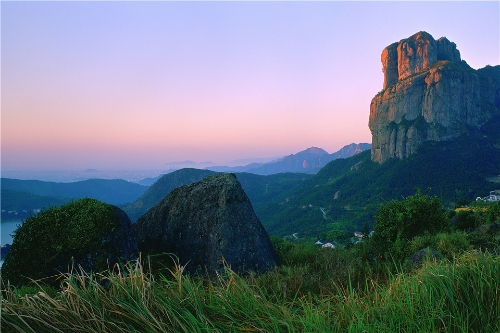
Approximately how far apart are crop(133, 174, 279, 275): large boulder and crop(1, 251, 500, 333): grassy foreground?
5376 mm

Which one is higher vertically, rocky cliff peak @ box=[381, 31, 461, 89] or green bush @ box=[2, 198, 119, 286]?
rocky cliff peak @ box=[381, 31, 461, 89]

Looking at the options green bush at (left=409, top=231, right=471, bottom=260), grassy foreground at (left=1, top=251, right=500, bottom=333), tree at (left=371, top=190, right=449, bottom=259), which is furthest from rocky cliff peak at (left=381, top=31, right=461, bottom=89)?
grassy foreground at (left=1, top=251, right=500, bottom=333)

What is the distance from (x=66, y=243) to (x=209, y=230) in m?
3.62

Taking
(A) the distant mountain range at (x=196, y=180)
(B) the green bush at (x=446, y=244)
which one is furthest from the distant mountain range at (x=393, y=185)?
(B) the green bush at (x=446, y=244)

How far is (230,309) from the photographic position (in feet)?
8.38

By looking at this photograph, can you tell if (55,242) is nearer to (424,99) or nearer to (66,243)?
(66,243)

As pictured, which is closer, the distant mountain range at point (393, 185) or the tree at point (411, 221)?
the tree at point (411, 221)

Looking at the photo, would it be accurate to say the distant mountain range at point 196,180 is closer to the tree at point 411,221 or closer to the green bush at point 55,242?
the tree at point 411,221

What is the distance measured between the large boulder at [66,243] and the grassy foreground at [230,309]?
458 centimetres

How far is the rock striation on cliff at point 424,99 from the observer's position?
114 metres

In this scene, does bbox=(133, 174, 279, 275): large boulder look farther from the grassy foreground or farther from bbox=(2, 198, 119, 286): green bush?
the grassy foreground

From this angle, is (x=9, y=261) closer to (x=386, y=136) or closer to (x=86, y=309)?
(x=86, y=309)

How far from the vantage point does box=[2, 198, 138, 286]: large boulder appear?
666cm

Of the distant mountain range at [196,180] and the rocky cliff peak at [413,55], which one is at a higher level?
the rocky cliff peak at [413,55]
